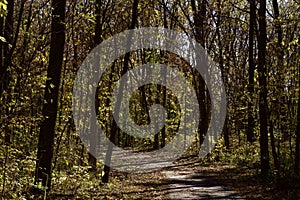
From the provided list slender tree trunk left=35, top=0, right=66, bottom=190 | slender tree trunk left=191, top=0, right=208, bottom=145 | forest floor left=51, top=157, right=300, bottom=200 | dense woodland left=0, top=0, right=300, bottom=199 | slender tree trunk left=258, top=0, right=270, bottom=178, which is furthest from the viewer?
slender tree trunk left=191, top=0, right=208, bottom=145

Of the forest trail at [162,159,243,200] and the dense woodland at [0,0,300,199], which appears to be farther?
the forest trail at [162,159,243,200]

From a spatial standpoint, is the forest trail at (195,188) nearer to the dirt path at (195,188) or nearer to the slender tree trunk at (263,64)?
the dirt path at (195,188)

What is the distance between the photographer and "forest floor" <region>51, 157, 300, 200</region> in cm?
1194

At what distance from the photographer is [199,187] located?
560 inches

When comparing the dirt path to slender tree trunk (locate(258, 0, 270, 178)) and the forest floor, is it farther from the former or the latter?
slender tree trunk (locate(258, 0, 270, 178))

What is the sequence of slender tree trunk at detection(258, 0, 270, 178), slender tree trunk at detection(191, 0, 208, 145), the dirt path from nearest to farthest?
the dirt path
slender tree trunk at detection(258, 0, 270, 178)
slender tree trunk at detection(191, 0, 208, 145)

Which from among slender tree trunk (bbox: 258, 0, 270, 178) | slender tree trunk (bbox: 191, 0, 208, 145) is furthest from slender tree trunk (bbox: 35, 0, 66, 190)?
slender tree trunk (bbox: 191, 0, 208, 145)

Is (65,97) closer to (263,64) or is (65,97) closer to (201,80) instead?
(263,64)

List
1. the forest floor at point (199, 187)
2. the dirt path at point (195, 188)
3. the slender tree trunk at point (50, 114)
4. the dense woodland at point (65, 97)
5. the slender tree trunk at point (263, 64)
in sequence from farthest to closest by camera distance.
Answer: the slender tree trunk at point (263, 64) → the dirt path at point (195, 188) → the forest floor at point (199, 187) → the slender tree trunk at point (50, 114) → the dense woodland at point (65, 97)

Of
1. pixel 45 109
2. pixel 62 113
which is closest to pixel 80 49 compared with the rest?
pixel 62 113

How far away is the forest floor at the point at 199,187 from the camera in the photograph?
1194 cm

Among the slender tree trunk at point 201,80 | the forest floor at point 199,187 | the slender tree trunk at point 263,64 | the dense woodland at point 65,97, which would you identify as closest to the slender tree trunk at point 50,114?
the dense woodland at point 65,97

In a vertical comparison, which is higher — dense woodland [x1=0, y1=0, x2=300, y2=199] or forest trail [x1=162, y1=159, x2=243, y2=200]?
dense woodland [x1=0, y1=0, x2=300, y2=199]

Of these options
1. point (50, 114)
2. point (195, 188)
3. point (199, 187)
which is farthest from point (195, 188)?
point (50, 114)
